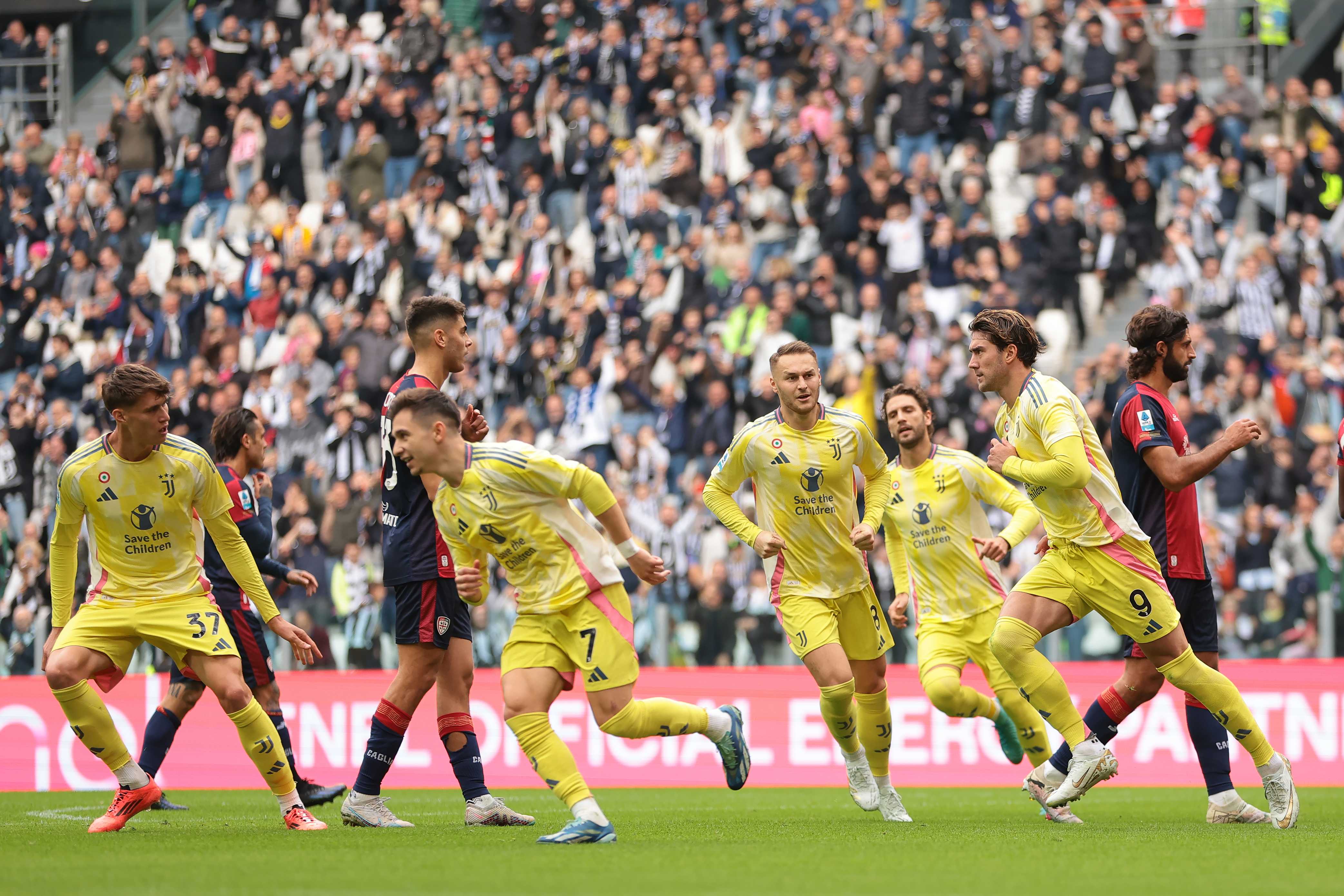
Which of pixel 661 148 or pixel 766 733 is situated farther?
pixel 661 148

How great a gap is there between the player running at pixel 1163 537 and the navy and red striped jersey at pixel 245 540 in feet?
16.1

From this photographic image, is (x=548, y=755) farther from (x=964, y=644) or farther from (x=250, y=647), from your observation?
(x=964, y=644)

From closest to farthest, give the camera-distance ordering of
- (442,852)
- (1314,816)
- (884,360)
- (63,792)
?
1. (442,852)
2. (1314,816)
3. (63,792)
4. (884,360)

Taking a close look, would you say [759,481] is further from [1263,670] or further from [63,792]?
[63,792]

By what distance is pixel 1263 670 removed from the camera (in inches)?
508

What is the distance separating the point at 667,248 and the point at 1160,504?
11.6m

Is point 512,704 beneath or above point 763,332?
beneath

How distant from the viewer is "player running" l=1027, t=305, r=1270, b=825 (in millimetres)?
8273

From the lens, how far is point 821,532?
898cm

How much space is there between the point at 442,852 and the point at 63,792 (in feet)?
22.0

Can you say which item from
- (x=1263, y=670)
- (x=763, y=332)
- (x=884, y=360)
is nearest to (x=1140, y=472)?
(x=1263, y=670)

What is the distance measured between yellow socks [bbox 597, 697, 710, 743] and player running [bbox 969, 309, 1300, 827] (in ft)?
5.65

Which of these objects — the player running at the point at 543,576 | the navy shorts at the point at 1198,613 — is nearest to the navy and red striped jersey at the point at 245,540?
the player running at the point at 543,576

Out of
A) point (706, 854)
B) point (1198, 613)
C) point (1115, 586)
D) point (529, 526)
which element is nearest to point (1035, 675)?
point (1115, 586)
